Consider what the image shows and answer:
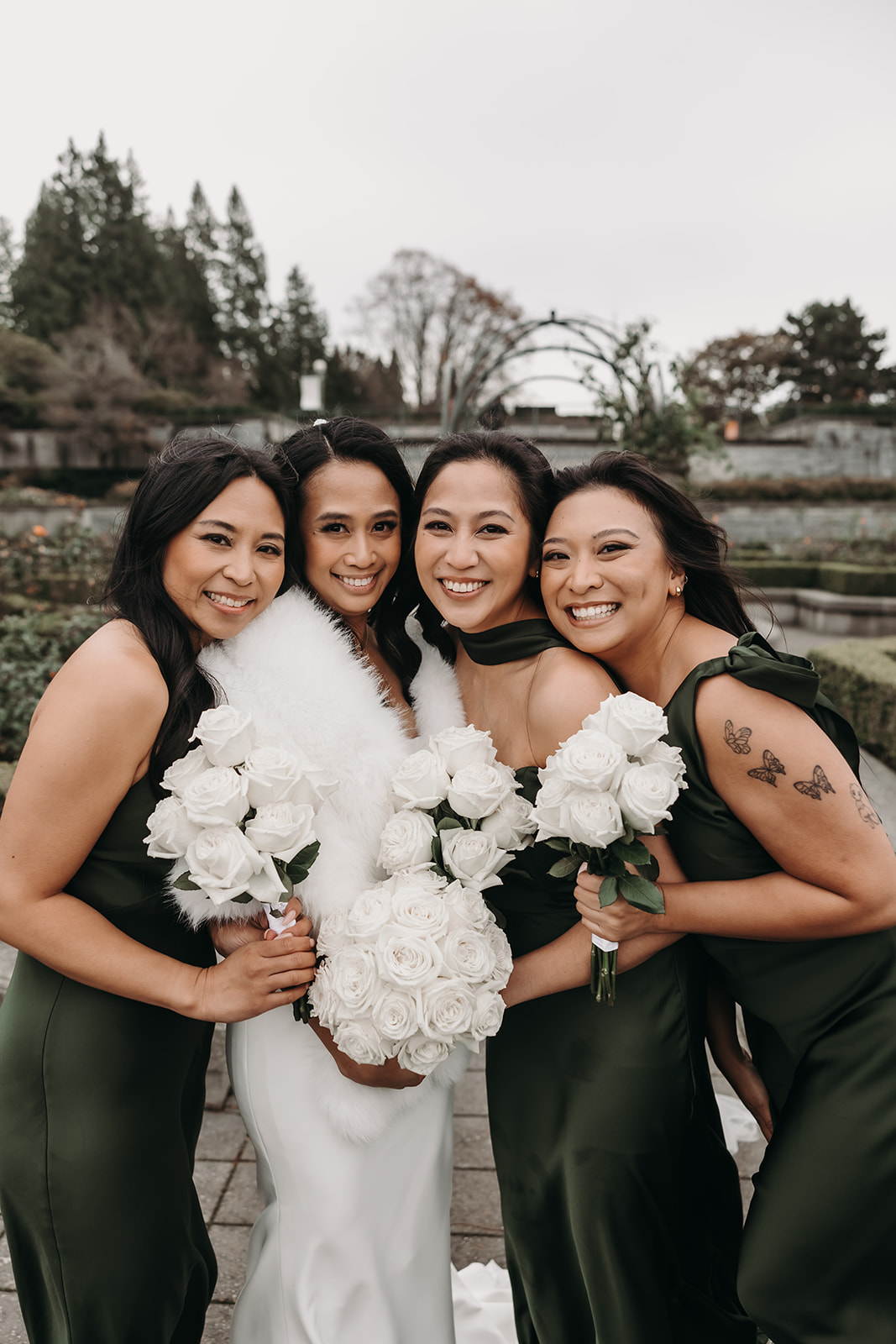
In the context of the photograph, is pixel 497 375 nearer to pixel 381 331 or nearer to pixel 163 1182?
pixel 381 331

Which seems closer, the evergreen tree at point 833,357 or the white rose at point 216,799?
the white rose at point 216,799

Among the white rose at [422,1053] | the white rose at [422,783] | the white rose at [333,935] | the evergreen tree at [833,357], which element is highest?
the evergreen tree at [833,357]

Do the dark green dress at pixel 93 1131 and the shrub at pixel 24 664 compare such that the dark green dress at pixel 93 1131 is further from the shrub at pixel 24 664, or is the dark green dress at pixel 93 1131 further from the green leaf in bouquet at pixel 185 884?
the shrub at pixel 24 664

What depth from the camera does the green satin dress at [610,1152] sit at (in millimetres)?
2029

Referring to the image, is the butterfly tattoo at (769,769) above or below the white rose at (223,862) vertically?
above

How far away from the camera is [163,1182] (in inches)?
79.5

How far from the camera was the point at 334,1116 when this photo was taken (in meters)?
2.04

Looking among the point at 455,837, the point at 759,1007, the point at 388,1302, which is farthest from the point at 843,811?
the point at 388,1302

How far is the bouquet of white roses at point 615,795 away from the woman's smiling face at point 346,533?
3.32 feet

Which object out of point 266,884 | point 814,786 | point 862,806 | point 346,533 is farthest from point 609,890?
point 346,533

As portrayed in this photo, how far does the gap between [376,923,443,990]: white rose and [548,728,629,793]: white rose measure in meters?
0.45

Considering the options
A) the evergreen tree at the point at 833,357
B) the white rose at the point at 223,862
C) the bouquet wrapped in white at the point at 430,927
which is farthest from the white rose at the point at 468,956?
the evergreen tree at the point at 833,357

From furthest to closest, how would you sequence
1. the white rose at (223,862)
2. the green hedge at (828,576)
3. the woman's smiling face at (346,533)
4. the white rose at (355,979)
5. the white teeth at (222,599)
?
1. the green hedge at (828,576)
2. the woman's smiling face at (346,533)
3. the white teeth at (222,599)
4. the white rose at (355,979)
5. the white rose at (223,862)

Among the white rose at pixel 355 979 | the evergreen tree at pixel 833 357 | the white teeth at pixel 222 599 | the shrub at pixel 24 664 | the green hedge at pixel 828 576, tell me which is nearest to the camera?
the white rose at pixel 355 979
